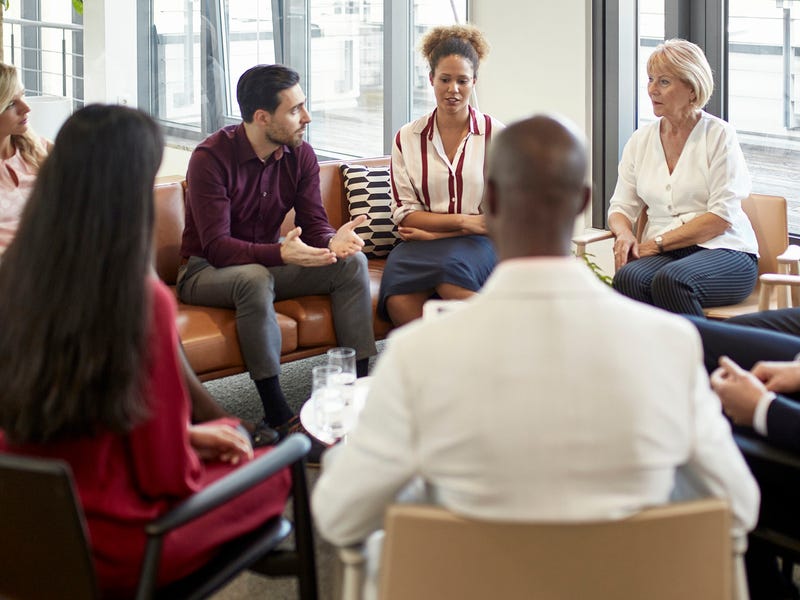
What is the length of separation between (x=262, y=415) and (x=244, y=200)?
2.74ft

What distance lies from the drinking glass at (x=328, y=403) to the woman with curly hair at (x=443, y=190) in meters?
1.37

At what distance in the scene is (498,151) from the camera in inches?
55.2

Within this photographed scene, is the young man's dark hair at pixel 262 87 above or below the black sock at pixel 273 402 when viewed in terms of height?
above

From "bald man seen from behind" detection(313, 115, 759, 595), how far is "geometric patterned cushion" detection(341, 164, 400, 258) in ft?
9.93

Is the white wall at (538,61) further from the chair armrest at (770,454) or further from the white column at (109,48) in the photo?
the chair armrest at (770,454)

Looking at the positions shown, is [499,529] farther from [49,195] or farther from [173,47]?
[173,47]

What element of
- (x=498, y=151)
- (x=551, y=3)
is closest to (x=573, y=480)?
(x=498, y=151)

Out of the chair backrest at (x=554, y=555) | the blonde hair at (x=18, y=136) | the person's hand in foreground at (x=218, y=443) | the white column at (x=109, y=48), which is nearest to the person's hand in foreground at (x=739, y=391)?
the chair backrest at (x=554, y=555)

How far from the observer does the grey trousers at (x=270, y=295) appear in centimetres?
361

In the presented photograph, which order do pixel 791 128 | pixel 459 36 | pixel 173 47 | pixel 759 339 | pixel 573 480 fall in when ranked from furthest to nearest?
pixel 173 47 → pixel 791 128 → pixel 459 36 → pixel 759 339 → pixel 573 480

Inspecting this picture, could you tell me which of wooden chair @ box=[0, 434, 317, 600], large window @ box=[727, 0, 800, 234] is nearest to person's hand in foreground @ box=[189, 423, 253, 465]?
wooden chair @ box=[0, 434, 317, 600]

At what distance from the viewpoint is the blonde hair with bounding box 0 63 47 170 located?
3.72 m

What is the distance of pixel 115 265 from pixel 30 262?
146 mm

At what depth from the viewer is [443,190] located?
4.20 m
